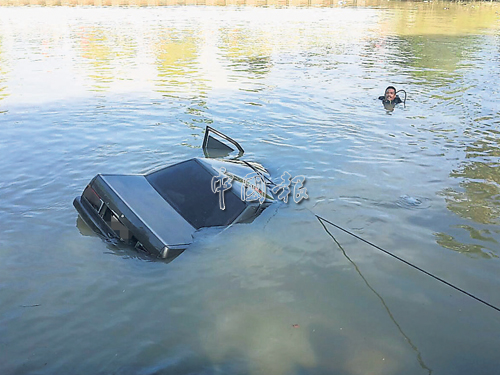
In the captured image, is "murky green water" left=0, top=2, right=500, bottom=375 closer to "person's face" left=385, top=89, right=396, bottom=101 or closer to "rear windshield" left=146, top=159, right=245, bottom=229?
"rear windshield" left=146, top=159, right=245, bottom=229

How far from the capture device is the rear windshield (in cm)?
698

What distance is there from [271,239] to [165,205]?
5.89ft

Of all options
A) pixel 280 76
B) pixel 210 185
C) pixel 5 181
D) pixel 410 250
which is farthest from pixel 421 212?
pixel 280 76

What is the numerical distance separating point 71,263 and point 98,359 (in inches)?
85.0

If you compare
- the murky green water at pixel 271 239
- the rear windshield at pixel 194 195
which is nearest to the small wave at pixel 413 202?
the murky green water at pixel 271 239

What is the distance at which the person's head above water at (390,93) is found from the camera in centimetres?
1536

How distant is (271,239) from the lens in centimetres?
742

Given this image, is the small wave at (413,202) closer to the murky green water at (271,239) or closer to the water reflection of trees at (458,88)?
the murky green water at (271,239)

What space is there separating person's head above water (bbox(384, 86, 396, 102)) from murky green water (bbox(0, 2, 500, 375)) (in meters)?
0.47

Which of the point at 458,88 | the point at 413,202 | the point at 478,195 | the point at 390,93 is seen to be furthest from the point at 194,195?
the point at 458,88

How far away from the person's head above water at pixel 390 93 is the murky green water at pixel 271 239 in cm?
47

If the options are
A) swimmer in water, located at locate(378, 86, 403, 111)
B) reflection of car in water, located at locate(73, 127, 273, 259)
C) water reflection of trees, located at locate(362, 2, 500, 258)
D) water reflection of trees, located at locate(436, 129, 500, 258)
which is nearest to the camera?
reflection of car in water, located at locate(73, 127, 273, 259)

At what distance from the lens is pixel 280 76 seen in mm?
21188

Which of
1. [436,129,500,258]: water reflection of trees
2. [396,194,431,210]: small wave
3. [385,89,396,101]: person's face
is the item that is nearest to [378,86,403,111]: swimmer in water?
[385,89,396,101]: person's face
